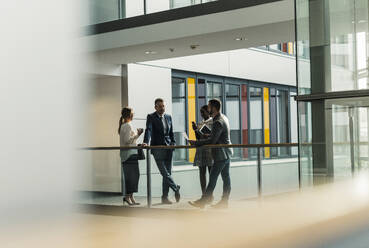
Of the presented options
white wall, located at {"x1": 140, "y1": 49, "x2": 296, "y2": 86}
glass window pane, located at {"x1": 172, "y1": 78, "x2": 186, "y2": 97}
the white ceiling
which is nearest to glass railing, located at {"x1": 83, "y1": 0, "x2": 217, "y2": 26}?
the white ceiling

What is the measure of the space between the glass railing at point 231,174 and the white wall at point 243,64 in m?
5.69

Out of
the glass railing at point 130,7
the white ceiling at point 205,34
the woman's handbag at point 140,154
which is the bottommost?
the woman's handbag at point 140,154

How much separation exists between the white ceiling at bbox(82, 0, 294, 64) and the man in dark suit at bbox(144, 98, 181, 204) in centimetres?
151

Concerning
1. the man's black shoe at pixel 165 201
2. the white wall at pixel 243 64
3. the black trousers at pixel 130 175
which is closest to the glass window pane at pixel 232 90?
the white wall at pixel 243 64

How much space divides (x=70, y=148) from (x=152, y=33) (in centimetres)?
995

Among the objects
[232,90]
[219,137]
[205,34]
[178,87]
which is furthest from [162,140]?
[232,90]

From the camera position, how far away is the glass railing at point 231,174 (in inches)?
325

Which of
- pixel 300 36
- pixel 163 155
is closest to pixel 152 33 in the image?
pixel 163 155

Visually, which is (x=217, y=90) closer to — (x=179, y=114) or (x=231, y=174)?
(x=179, y=114)

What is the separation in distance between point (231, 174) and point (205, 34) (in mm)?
3386

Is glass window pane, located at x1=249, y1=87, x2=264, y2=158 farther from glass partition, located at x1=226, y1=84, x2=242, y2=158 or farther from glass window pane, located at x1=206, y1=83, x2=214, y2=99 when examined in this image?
glass window pane, located at x1=206, y1=83, x2=214, y2=99

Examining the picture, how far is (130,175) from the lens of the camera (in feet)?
31.5

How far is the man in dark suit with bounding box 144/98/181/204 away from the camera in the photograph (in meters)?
9.24

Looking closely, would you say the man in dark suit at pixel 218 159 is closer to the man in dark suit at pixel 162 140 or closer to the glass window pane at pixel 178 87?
the man in dark suit at pixel 162 140
